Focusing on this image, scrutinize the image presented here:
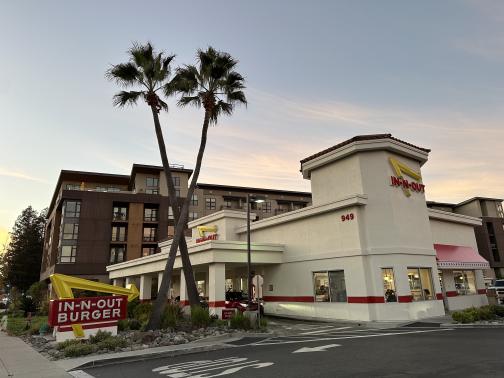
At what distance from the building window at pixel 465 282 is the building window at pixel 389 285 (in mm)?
9488

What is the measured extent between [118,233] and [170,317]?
4384 cm

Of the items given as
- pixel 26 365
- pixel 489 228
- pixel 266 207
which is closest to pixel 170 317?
pixel 26 365

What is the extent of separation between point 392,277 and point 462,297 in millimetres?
10084

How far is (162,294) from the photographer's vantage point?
778 inches

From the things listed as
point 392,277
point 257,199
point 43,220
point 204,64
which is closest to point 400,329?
point 392,277

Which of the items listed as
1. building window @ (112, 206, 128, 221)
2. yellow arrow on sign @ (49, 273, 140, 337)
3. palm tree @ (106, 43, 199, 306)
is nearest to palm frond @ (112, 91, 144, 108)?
palm tree @ (106, 43, 199, 306)

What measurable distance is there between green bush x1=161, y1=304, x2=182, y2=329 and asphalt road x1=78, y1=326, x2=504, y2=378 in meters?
4.37

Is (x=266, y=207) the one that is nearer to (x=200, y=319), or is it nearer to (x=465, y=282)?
(x=465, y=282)

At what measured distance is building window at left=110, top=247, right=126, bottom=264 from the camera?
2283 inches

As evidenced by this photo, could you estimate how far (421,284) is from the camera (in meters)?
22.9

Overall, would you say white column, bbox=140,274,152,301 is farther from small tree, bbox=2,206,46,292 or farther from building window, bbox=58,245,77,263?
small tree, bbox=2,206,46,292

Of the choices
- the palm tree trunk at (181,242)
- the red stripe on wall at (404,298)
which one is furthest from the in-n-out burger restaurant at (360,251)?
the palm tree trunk at (181,242)

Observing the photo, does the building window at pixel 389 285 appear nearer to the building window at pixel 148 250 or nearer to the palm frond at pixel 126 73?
the palm frond at pixel 126 73

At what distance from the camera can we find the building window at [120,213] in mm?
60003
